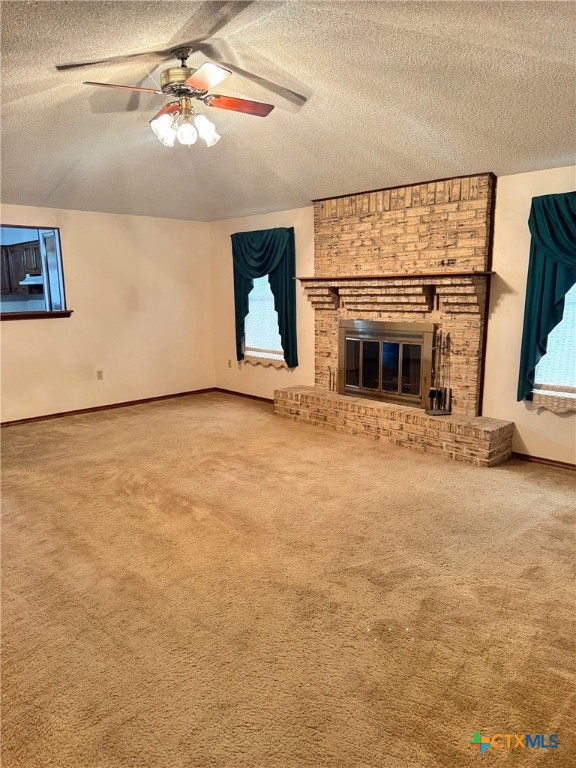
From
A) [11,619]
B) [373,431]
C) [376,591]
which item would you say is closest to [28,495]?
[11,619]

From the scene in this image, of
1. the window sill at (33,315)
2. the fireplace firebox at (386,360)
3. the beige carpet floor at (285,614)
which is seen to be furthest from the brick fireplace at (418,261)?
the window sill at (33,315)

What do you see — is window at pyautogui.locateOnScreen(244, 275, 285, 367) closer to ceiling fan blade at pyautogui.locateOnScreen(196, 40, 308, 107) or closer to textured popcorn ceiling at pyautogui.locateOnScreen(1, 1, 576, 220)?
textured popcorn ceiling at pyautogui.locateOnScreen(1, 1, 576, 220)

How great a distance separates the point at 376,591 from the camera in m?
2.53

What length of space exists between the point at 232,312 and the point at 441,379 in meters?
3.25

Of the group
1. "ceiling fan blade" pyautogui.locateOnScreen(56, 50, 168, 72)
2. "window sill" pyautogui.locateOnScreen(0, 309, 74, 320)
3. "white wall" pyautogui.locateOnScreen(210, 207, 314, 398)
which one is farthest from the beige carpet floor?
"ceiling fan blade" pyautogui.locateOnScreen(56, 50, 168, 72)

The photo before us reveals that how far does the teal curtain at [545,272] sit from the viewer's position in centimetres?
391

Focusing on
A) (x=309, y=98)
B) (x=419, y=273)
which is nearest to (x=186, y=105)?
(x=309, y=98)

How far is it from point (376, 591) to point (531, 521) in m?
1.32

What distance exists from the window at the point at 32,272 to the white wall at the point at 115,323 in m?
0.12

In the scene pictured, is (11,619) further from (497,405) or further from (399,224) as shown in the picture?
(399,224)

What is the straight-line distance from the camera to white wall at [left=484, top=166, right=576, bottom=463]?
4180mm

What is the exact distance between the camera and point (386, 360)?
206 inches

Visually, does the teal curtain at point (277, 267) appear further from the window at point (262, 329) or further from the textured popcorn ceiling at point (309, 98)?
the textured popcorn ceiling at point (309, 98)

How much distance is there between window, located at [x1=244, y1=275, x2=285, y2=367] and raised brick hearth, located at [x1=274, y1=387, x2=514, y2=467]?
0.86m
